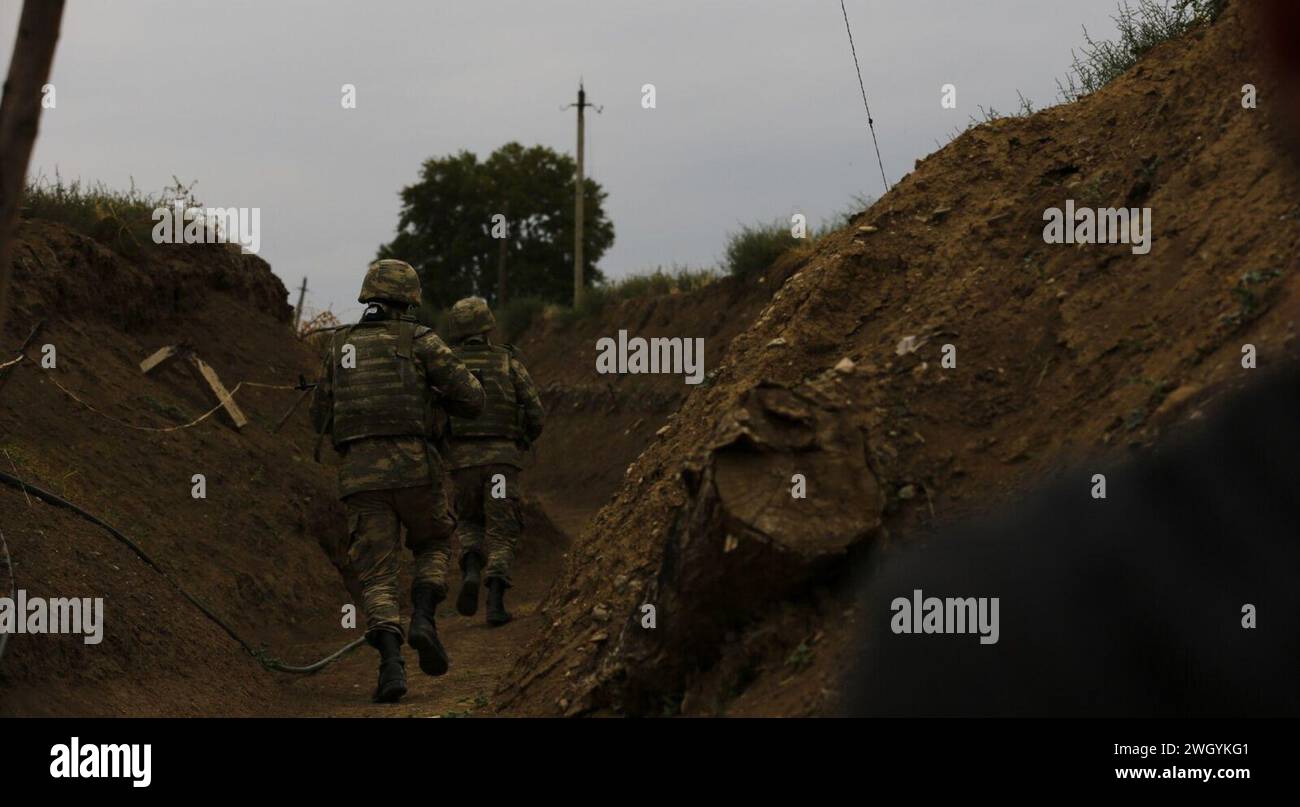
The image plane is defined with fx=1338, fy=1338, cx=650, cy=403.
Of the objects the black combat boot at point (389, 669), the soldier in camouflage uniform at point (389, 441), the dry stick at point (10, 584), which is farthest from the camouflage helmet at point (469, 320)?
the dry stick at point (10, 584)

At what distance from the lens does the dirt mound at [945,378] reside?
5.25 metres

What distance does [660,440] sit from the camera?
873 cm

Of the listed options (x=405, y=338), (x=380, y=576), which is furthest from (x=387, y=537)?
(x=405, y=338)

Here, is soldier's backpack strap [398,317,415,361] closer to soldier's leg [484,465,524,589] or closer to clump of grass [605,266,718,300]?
soldier's leg [484,465,524,589]

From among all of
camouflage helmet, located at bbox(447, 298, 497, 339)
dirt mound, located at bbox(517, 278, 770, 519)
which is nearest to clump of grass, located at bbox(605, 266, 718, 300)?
dirt mound, located at bbox(517, 278, 770, 519)

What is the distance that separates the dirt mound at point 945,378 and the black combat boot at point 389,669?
0.92 meters

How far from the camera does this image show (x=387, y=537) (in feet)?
27.0

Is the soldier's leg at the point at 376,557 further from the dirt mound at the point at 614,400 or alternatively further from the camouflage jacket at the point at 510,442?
the dirt mound at the point at 614,400

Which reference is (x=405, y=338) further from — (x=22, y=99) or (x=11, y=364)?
(x=22, y=99)

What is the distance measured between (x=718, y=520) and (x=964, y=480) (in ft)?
3.61

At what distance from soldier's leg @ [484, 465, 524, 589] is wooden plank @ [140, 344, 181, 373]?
209 inches

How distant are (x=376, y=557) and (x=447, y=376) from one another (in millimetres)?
1194
